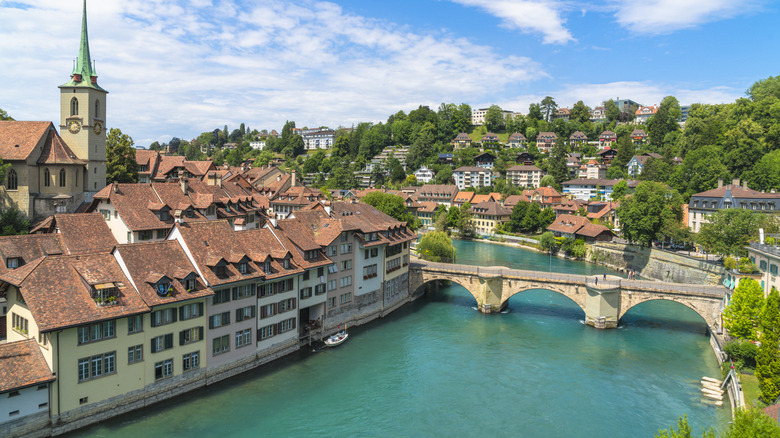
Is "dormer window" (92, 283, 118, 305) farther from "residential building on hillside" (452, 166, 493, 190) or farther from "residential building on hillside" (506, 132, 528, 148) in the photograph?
"residential building on hillside" (506, 132, 528, 148)

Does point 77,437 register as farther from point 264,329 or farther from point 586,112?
point 586,112

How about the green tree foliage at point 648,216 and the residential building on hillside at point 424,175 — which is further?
the residential building on hillside at point 424,175

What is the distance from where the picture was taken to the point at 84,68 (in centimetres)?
4844

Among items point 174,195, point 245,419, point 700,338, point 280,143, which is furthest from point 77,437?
point 280,143

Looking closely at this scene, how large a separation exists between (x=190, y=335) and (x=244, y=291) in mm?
4537

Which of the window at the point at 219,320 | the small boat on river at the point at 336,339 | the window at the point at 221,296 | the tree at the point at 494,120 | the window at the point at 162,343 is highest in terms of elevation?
the tree at the point at 494,120

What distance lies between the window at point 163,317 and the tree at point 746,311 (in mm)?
36151

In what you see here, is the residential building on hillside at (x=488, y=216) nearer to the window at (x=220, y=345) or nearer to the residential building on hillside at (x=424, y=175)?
the residential building on hillside at (x=424, y=175)

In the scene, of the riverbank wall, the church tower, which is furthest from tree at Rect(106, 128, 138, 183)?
the riverbank wall

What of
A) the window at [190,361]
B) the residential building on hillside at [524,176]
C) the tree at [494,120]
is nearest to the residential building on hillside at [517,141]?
the tree at [494,120]

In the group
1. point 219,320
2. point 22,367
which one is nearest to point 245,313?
point 219,320

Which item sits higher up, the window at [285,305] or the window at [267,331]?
the window at [285,305]

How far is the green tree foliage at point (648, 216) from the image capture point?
71.5m

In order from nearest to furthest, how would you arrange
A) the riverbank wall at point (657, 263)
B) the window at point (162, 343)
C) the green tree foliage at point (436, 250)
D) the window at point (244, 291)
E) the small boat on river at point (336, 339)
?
the window at point (162, 343) < the window at point (244, 291) < the small boat on river at point (336, 339) < the riverbank wall at point (657, 263) < the green tree foliage at point (436, 250)
